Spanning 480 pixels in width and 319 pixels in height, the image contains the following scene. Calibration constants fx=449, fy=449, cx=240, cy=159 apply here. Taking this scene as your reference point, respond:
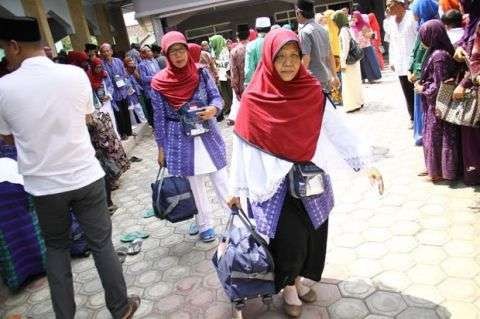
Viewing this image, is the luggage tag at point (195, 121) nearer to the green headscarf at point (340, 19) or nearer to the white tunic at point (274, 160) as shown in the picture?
the white tunic at point (274, 160)

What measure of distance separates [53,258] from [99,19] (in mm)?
16182

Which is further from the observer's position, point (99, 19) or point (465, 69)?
point (99, 19)

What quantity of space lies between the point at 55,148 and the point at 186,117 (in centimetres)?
121

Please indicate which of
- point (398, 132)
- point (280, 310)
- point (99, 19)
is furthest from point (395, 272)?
point (99, 19)

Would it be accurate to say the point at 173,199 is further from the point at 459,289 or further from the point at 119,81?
the point at 119,81

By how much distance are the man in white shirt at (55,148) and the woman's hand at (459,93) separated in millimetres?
2586

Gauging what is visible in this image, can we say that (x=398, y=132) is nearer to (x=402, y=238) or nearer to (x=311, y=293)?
(x=402, y=238)

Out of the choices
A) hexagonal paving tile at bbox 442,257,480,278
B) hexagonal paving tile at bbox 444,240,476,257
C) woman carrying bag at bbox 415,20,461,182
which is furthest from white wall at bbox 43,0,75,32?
hexagonal paving tile at bbox 442,257,480,278

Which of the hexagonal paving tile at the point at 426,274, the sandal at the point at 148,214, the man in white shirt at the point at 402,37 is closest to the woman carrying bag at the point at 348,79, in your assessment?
the man in white shirt at the point at 402,37

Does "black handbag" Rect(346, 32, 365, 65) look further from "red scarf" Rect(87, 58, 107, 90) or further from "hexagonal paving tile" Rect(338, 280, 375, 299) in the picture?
"hexagonal paving tile" Rect(338, 280, 375, 299)

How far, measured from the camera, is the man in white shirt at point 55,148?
2.22m

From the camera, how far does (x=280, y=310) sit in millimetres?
2674

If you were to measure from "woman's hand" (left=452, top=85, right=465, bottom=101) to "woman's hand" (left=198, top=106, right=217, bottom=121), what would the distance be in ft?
5.89

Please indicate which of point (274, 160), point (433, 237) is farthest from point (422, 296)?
point (274, 160)
